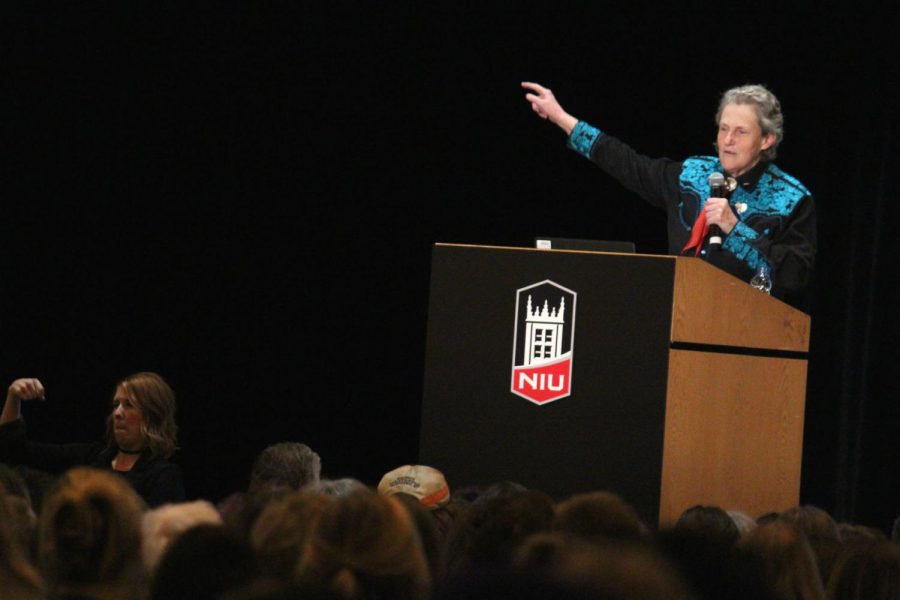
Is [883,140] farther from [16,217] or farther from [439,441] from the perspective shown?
[16,217]

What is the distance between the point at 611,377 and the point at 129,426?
1.61 m

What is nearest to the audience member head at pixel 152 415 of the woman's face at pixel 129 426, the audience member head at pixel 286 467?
the woman's face at pixel 129 426

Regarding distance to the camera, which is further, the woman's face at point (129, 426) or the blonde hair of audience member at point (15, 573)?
the woman's face at point (129, 426)

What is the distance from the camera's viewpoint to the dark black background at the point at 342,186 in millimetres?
6656

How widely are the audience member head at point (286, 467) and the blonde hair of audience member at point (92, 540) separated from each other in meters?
2.15

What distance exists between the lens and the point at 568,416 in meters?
4.32

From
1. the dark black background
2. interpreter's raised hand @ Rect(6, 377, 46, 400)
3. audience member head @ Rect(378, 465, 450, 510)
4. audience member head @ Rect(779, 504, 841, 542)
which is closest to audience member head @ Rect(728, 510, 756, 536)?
audience member head @ Rect(779, 504, 841, 542)

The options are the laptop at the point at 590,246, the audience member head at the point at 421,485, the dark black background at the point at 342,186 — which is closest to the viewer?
the audience member head at the point at 421,485

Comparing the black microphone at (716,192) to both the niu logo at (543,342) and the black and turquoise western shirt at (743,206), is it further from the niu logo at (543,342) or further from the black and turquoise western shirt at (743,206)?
the niu logo at (543,342)

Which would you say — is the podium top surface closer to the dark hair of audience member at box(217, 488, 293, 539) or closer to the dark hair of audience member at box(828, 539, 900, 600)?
the dark hair of audience member at box(828, 539, 900, 600)

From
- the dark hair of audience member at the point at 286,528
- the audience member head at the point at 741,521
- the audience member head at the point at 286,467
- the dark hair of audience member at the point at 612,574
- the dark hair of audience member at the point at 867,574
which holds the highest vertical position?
the dark hair of audience member at the point at 612,574

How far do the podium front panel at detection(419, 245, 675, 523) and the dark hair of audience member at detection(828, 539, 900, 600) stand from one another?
4.47 feet

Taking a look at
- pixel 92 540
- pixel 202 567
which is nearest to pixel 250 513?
pixel 92 540

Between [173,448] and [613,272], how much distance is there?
158 cm
